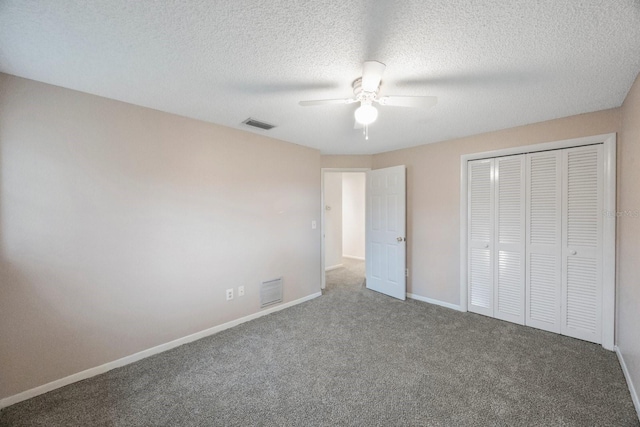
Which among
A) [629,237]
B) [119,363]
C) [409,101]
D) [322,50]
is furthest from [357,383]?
[629,237]

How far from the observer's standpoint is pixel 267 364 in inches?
86.2

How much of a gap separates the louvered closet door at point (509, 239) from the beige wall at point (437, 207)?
32 centimetres

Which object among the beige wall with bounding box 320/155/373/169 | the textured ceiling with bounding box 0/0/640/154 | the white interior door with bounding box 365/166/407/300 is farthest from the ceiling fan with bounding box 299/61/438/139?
the beige wall with bounding box 320/155/373/169

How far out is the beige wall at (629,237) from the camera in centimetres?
180

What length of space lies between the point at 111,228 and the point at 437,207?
3.66 meters

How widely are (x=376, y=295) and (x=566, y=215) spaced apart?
2460 mm

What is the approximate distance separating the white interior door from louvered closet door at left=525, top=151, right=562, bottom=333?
4.68ft

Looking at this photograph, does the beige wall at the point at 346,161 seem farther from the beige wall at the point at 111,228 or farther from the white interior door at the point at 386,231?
the beige wall at the point at 111,228

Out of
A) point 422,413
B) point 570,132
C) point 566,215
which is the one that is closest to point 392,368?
point 422,413

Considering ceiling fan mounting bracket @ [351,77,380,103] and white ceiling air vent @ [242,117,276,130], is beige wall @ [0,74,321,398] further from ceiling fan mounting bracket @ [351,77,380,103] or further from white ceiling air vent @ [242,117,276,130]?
ceiling fan mounting bracket @ [351,77,380,103]

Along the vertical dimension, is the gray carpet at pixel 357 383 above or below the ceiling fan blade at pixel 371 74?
below

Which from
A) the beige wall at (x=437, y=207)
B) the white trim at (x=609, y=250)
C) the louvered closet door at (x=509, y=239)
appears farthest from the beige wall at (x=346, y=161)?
the white trim at (x=609, y=250)

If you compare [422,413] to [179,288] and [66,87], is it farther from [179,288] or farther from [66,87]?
[66,87]

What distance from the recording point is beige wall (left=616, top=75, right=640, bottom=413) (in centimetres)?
180
